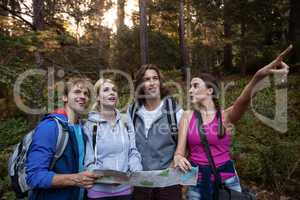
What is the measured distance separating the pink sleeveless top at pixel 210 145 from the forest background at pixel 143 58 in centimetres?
274

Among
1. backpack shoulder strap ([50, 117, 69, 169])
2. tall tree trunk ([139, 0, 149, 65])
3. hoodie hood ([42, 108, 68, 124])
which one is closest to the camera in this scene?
backpack shoulder strap ([50, 117, 69, 169])

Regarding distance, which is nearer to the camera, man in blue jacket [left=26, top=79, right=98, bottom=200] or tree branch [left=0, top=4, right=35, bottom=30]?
man in blue jacket [left=26, top=79, right=98, bottom=200]

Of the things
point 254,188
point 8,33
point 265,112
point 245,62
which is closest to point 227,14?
point 245,62

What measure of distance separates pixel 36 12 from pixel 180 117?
536cm

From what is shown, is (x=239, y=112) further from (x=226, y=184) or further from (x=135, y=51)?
(x=135, y=51)

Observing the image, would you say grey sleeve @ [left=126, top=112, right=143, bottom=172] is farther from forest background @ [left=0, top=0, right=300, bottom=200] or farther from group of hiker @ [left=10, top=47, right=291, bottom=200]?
forest background @ [left=0, top=0, right=300, bottom=200]

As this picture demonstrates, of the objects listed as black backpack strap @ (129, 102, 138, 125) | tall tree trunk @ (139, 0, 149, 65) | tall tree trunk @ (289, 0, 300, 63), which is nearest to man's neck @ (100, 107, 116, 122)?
black backpack strap @ (129, 102, 138, 125)

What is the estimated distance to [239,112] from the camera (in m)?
3.57

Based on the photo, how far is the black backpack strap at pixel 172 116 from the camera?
367 centimetres

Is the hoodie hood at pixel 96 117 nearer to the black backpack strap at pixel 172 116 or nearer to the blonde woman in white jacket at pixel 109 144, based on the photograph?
the blonde woman in white jacket at pixel 109 144

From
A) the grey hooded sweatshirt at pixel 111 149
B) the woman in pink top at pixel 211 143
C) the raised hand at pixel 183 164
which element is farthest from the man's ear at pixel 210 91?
the grey hooded sweatshirt at pixel 111 149

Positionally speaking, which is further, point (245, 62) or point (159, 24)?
point (159, 24)

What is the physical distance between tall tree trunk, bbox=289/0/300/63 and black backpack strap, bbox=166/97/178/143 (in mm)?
13552

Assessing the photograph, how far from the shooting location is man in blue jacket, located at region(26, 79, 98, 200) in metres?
2.62
